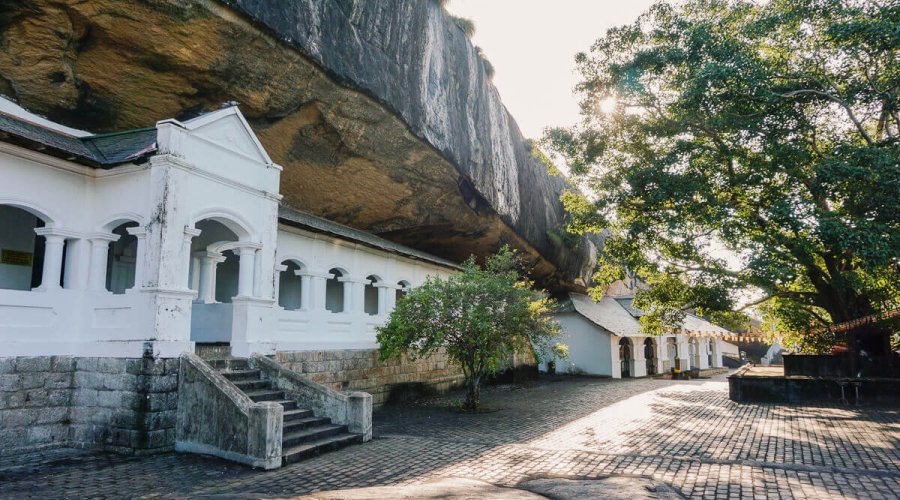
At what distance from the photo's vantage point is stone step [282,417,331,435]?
9.50 meters

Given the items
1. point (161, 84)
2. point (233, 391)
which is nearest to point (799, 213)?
point (233, 391)

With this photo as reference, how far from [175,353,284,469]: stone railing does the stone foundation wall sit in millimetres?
244

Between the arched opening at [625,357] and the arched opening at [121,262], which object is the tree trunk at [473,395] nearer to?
the arched opening at [121,262]

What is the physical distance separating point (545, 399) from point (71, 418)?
12.9 metres

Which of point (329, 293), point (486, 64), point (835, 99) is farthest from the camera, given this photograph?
point (486, 64)

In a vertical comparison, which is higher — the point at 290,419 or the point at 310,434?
the point at 290,419

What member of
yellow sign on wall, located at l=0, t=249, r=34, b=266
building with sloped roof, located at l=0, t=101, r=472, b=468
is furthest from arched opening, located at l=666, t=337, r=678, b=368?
yellow sign on wall, located at l=0, t=249, r=34, b=266

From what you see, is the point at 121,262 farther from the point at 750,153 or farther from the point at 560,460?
the point at 750,153

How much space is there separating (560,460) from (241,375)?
5.89 m

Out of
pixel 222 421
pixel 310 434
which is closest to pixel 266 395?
pixel 310 434

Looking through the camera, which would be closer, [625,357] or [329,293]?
[329,293]

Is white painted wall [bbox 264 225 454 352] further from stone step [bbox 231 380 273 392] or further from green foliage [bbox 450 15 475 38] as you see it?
green foliage [bbox 450 15 475 38]

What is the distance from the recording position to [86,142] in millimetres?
10789

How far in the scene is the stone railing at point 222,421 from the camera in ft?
26.9
